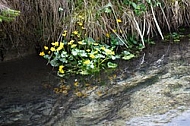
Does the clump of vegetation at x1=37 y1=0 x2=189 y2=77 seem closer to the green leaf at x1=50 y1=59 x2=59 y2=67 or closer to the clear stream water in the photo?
the green leaf at x1=50 y1=59 x2=59 y2=67

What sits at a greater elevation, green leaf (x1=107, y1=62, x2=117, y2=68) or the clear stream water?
green leaf (x1=107, y1=62, x2=117, y2=68)

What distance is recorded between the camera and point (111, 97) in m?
3.16

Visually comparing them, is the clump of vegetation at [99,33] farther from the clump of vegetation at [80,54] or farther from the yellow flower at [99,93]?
the yellow flower at [99,93]

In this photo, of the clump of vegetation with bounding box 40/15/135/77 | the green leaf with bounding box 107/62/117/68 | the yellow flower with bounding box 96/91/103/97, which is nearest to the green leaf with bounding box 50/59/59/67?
the clump of vegetation with bounding box 40/15/135/77

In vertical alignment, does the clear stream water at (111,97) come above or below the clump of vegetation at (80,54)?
below

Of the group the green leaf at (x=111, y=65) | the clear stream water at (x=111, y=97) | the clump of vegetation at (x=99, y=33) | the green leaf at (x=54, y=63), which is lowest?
the clear stream water at (x=111, y=97)

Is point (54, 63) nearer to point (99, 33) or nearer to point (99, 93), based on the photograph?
point (99, 33)

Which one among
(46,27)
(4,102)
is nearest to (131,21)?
(46,27)

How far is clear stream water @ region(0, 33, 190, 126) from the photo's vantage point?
273cm

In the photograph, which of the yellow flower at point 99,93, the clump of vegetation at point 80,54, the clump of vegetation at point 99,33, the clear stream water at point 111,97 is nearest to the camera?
the clear stream water at point 111,97

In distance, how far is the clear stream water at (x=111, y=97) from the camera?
2727mm

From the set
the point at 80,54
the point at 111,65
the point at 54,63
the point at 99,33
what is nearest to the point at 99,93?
the point at 111,65

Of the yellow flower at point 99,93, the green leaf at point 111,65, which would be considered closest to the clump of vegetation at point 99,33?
the green leaf at point 111,65

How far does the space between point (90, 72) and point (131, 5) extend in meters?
1.26
